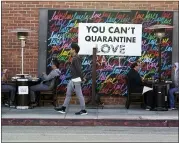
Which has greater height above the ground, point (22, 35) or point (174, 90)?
point (22, 35)

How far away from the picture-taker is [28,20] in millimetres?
13594

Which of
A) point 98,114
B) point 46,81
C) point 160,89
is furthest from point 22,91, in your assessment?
point 160,89

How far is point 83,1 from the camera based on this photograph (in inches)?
533

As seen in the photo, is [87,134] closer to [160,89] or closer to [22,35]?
[160,89]

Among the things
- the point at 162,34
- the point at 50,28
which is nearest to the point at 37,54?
the point at 50,28

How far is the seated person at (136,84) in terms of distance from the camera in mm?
12516

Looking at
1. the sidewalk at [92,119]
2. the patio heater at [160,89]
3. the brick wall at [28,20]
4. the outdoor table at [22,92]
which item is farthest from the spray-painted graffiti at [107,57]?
the sidewalk at [92,119]

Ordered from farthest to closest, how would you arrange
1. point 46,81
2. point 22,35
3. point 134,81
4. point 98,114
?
point 22,35 < point 46,81 < point 134,81 < point 98,114

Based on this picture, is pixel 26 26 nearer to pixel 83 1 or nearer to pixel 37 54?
pixel 37 54

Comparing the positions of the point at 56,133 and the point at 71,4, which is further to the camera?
the point at 71,4

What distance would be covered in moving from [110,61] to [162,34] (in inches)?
74.5

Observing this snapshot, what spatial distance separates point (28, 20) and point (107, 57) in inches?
105

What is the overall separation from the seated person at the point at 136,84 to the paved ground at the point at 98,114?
32cm

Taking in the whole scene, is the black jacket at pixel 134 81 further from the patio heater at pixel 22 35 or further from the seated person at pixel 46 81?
the patio heater at pixel 22 35
